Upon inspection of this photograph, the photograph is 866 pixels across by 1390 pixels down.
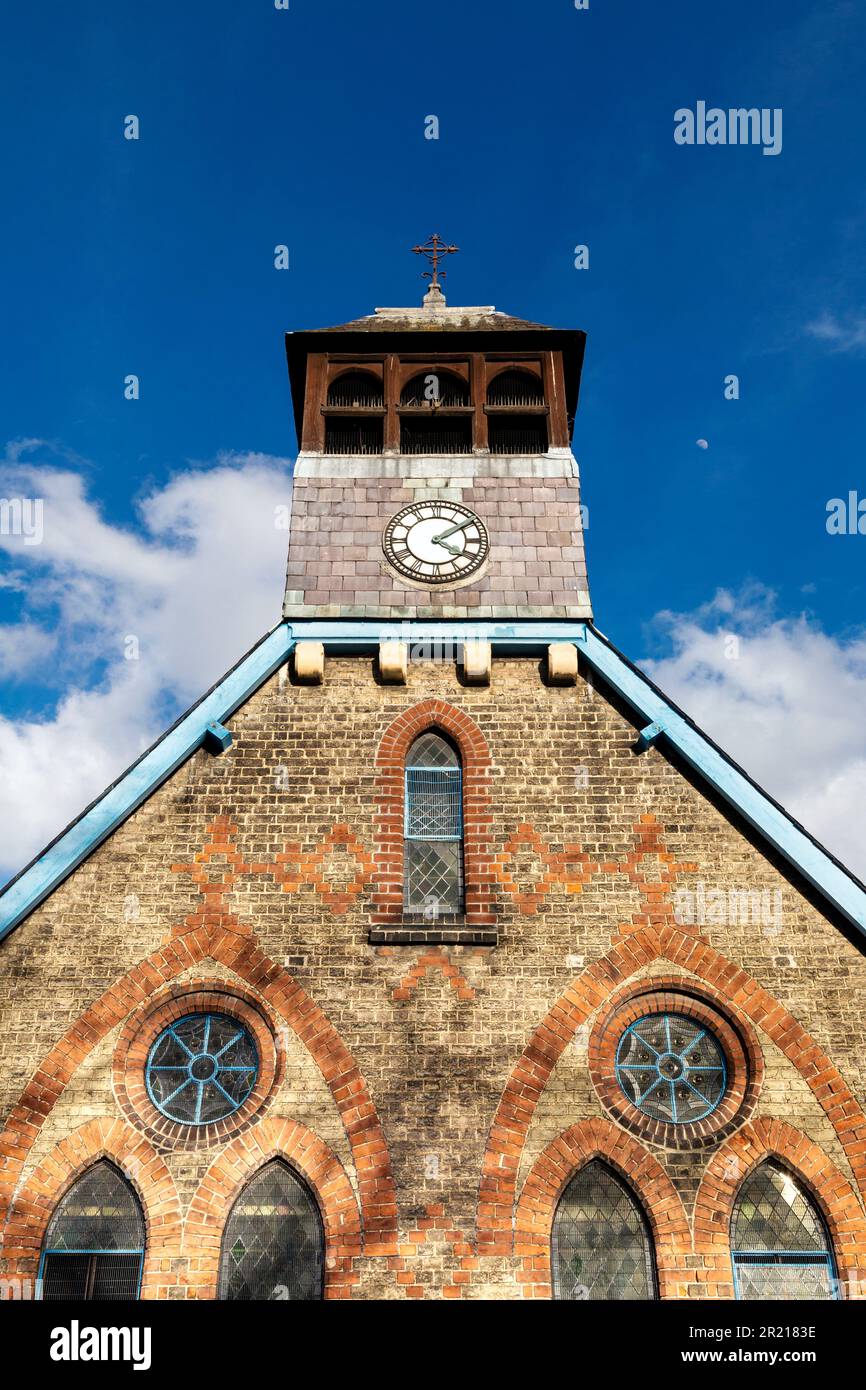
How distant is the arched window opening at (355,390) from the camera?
17734mm

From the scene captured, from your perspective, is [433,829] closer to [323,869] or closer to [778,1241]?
[323,869]

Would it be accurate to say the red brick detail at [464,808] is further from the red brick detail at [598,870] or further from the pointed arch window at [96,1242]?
the pointed arch window at [96,1242]

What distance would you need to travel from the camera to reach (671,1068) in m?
12.4

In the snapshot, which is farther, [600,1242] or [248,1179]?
[248,1179]

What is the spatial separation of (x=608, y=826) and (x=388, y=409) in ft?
23.7

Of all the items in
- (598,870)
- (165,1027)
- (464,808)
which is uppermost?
(464,808)

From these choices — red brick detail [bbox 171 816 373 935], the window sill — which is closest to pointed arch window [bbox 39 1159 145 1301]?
red brick detail [bbox 171 816 373 935]

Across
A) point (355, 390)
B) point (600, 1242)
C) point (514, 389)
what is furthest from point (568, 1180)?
point (355, 390)

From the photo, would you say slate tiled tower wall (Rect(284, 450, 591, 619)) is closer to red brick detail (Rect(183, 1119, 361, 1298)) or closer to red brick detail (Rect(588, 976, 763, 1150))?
red brick detail (Rect(588, 976, 763, 1150))

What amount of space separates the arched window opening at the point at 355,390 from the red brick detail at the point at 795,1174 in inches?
442

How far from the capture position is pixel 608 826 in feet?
44.5

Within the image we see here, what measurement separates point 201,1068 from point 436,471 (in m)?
8.61

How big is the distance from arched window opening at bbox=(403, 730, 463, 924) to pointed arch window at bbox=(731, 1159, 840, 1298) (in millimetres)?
4162
